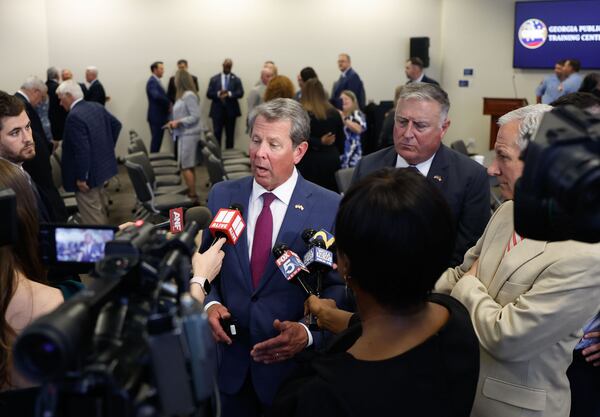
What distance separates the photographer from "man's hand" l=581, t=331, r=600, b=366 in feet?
6.76

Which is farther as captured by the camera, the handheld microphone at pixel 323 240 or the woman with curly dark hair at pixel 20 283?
the handheld microphone at pixel 323 240

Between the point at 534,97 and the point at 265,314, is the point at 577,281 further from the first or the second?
the point at 534,97

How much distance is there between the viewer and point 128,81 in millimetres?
12422

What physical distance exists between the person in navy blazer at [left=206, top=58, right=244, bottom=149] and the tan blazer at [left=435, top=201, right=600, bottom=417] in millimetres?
10794

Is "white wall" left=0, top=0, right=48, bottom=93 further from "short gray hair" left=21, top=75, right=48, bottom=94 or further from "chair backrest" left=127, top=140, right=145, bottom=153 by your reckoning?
"short gray hair" left=21, top=75, right=48, bottom=94

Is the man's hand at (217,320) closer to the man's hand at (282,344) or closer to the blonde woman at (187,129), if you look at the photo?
the man's hand at (282,344)

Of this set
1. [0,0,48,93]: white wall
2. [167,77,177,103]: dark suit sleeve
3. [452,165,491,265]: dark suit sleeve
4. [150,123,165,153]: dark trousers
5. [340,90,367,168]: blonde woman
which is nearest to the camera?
[452,165,491,265]: dark suit sleeve

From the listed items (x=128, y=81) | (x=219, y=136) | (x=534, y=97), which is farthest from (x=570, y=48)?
(x=128, y=81)

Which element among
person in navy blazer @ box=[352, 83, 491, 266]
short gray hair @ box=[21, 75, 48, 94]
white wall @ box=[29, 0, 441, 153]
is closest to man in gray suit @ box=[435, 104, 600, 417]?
person in navy blazer @ box=[352, 83, 491, 266]

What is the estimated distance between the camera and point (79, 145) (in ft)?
19.2

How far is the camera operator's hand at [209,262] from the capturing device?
1.97 metres

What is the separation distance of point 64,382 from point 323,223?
4.80 ft

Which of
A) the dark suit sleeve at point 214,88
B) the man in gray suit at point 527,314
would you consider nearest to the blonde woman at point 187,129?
the dark suit sleeve at point 214,88

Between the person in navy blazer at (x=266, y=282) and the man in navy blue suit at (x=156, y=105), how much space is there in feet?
32.1
